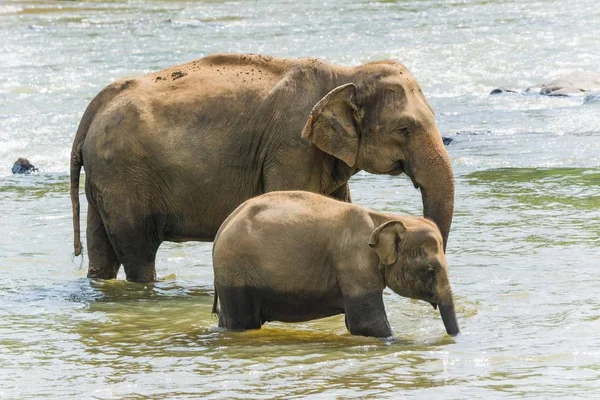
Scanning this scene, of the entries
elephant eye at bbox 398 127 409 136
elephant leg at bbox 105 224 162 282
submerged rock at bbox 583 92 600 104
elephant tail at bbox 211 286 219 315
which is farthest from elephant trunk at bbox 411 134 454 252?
submerged rock at bbox 583 92 600 104

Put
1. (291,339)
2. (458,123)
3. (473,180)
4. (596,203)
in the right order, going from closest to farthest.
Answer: (291,339) → (596,203) → (473,180) → (458,123)

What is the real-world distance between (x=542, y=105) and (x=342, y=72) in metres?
12.0

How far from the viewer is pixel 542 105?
2156 centimetres

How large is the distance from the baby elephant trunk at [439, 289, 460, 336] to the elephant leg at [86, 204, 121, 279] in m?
3.66

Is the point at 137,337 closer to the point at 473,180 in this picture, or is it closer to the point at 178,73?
the point at 178,73

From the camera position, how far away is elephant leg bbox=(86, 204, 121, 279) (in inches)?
444

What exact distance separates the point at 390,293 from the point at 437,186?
4.42ft

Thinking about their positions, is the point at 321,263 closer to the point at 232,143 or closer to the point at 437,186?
the point at 437,186

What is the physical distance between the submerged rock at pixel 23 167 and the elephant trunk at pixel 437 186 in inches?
367

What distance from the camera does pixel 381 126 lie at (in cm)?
982

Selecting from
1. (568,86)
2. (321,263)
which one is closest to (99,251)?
(321,263)

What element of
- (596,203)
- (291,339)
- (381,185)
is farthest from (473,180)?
(291,339)

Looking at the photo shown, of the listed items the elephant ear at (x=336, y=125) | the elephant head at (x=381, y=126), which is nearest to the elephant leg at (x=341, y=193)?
the elephant head at (x=381, y=126)

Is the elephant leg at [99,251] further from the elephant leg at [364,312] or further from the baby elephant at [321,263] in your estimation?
the elephant leg at [364,312]
